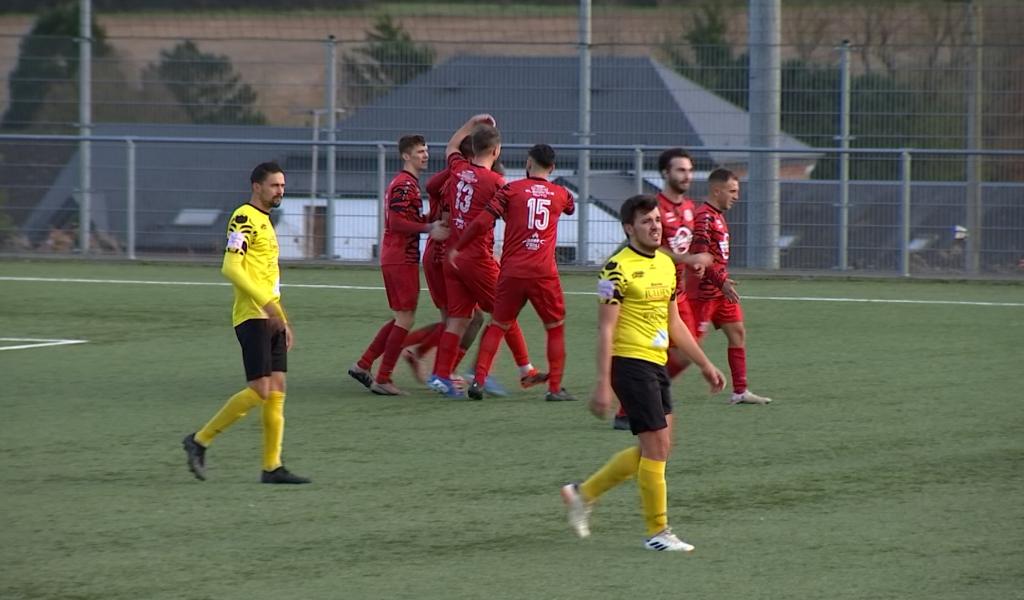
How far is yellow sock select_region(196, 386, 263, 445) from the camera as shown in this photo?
8.13 m

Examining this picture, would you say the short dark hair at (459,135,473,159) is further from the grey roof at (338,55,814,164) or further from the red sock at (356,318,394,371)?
the grey roof at (338,55,814,164)

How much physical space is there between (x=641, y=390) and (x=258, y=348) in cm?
227

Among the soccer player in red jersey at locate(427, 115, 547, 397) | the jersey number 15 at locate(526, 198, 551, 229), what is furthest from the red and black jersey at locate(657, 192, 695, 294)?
the soccer player in red jersey at locate(427, 115, 547, 397)

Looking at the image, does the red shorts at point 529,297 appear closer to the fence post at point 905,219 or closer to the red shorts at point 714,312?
the red shorts at point 714,312

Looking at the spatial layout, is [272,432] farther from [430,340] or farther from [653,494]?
[430,340]

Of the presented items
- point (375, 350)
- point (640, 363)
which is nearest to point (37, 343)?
point (375, 350)

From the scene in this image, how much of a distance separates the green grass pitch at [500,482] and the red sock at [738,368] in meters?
0.21

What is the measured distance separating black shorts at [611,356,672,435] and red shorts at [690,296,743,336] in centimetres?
345

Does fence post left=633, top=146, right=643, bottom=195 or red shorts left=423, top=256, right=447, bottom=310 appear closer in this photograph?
red shorts left=423, top=256, right=447, bottom=310

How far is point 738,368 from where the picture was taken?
10.6m

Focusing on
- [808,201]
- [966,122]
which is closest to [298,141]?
[808,201]

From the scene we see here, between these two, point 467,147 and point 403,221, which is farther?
point 467,147

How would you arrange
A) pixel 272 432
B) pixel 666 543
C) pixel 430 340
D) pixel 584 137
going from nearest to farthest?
pixel 666 543
pixel 272 432
pixel 430 340
pixel 584 137

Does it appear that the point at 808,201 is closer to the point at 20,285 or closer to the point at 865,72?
the point at 865,72
